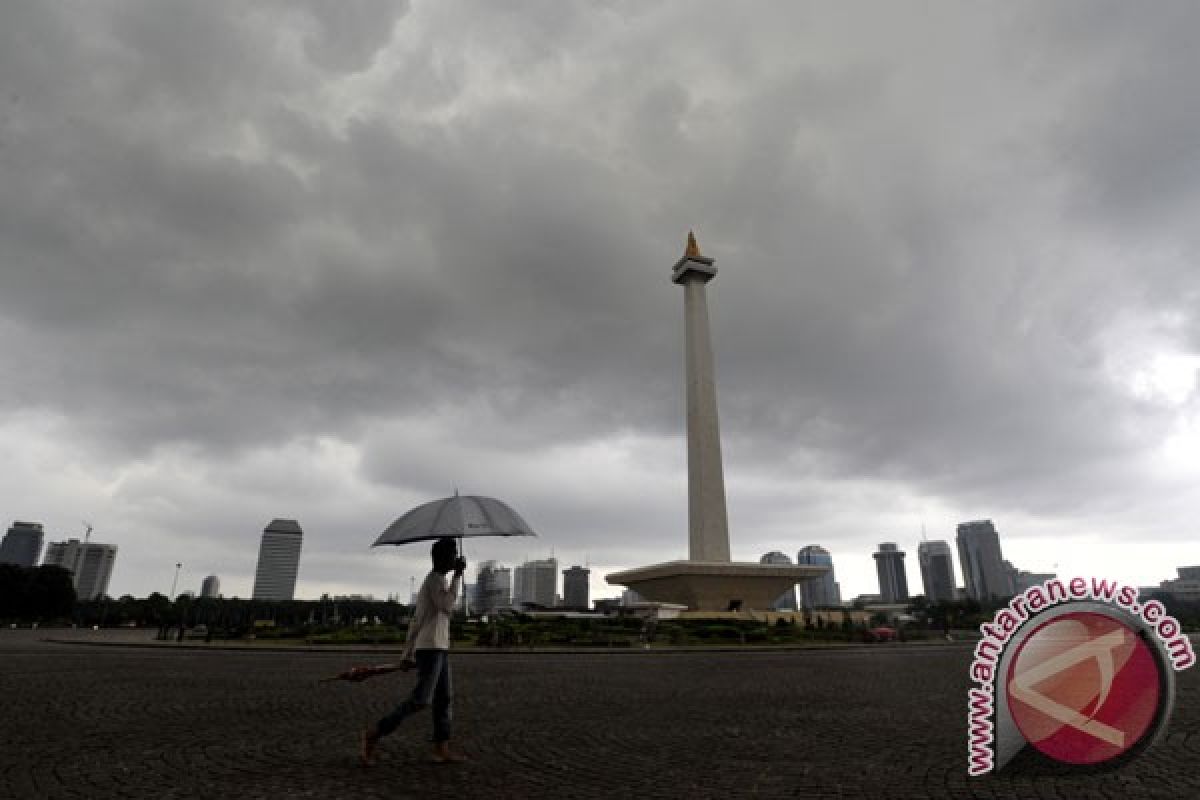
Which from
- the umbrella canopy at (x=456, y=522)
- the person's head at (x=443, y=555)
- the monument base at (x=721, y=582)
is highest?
the monument base at (x=721, y=582)

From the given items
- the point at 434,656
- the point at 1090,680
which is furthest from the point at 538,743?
the point at 1090,680

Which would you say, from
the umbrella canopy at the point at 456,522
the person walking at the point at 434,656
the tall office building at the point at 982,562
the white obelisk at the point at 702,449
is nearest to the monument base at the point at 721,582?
the white obelisk at the point at 702,449

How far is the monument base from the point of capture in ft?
189

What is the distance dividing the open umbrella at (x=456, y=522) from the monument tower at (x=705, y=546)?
163 ft

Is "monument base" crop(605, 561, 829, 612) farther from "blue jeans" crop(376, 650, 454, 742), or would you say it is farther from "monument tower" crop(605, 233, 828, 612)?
"blue jeans" crop(376, 650, 454, 742)

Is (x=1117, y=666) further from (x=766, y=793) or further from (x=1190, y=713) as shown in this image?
(x=1190, y=713)

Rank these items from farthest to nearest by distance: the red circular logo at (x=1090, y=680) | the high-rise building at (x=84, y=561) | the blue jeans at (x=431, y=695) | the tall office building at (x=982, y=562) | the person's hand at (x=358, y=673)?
the high-rise building at (x=84, y=561)
the tall office building at (x=982, y=562)
the person's hand at (x=358, y=673)
the blue jeans at (x=431, y=695)
the red circular logo at (x=1090, y=680)

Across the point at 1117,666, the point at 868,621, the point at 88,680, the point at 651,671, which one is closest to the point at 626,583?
the point at 868,621

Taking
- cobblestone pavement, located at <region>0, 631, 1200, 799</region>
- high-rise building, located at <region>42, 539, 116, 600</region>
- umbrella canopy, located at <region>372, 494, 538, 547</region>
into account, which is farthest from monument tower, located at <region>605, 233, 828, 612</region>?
high-rise building, located at <region>42, 539, 116, 600</region>

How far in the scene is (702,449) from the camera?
62188 millimetres

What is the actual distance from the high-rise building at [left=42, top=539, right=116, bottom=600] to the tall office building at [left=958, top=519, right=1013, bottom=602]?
Answer: 233 meters

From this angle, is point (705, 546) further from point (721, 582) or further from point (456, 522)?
point (456, 522)

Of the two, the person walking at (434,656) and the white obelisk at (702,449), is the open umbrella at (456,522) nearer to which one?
the person walking at (434,656)

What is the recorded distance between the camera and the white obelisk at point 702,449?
6084 centimetres
